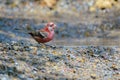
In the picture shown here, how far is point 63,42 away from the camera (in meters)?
17.2

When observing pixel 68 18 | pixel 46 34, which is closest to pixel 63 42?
pixel 46 34

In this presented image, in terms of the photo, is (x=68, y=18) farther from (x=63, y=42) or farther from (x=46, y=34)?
(x=46, y=34)

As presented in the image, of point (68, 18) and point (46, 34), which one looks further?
point (68, 18)

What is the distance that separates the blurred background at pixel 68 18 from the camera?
19434 millimetres

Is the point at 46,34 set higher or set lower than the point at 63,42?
higher

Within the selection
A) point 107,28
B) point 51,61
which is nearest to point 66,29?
point 107,28

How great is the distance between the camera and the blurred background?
19.4 meters

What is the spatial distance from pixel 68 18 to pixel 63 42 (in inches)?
266

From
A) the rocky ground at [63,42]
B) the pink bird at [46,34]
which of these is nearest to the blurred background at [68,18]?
the rocky ground at [63,42]

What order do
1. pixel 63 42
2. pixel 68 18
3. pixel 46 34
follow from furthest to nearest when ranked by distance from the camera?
pixel 68 18, pixel 63 42, pixel 46 34

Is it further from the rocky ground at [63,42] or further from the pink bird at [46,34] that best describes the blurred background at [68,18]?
the pink bird at [46,34]

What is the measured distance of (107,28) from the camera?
21234 mm

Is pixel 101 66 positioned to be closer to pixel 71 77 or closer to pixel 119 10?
pixel 71 77

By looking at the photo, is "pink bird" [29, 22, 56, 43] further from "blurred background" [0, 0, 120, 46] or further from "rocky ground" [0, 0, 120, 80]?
"blurred background" [0, 0, 120, 46]
